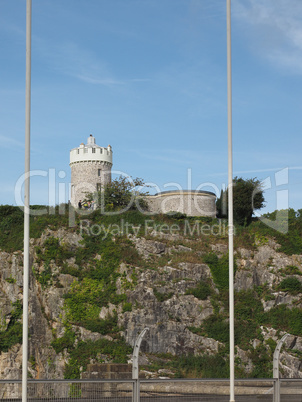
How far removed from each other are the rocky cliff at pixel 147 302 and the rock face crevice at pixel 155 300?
67 millimetres

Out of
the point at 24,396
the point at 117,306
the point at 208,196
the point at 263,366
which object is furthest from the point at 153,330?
the point at 24,396

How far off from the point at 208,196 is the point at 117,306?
2006 centimetres

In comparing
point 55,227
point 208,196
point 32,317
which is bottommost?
point 32,317

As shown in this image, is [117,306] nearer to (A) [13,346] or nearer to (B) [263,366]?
(A) [13,346]

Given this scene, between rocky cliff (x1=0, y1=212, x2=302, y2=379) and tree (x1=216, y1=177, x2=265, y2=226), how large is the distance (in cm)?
995

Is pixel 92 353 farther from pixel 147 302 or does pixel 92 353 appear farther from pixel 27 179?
pixel 27 179

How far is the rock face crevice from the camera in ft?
116

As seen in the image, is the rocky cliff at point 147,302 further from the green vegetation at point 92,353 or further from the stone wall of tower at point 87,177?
the stone wall of tower at point 87,177

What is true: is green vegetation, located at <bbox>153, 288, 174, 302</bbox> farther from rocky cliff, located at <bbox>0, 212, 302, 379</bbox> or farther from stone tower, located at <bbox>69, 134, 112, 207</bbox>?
stone tower, located at <bbox>69, 134, 112, 207</bbox>

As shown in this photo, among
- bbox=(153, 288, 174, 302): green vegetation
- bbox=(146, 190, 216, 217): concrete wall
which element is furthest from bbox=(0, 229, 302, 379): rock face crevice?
bbox=(146, 190, 216, 217): concrete wall

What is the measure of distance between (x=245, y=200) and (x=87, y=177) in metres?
16.7

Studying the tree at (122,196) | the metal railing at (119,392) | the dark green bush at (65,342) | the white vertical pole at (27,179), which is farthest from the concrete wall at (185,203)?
the white vertical pole at (27,179)

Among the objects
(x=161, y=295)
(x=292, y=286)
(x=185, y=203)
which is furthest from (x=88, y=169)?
(x=292, y=286)

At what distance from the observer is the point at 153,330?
3569cm
